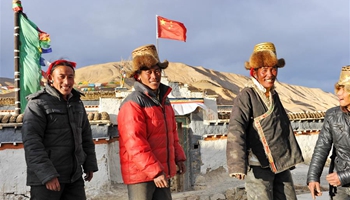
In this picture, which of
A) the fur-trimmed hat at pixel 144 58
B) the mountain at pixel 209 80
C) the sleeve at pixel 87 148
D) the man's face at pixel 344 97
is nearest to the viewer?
the man's face at pixel 344 97

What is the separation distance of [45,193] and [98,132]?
683cm

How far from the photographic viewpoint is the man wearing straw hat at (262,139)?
2729 millimetres

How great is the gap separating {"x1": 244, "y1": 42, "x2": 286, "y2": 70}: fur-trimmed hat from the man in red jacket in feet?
2.93

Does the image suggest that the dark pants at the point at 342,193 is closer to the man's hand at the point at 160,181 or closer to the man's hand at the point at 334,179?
the man's hand at the point at 334,179

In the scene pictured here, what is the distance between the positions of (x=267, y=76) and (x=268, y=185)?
1001mm

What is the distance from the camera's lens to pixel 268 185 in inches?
108

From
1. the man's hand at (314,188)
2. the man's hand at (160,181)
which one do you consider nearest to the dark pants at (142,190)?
the man's hand at (160,181)

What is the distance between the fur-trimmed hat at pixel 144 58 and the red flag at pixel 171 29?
10445mm

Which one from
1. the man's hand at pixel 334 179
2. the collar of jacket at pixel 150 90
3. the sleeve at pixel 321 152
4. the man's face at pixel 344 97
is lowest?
the man's hand at pixel 334 179

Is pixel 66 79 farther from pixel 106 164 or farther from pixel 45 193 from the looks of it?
pixel 106 164

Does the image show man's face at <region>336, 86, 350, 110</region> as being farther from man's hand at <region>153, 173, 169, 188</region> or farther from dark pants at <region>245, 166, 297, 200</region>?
man's hand at <region>153, 173, 169, 188</region>

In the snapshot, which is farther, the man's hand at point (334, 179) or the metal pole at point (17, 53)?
the metal pole at point (17, 53)

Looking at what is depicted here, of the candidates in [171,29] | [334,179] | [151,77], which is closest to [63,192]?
[151,77]

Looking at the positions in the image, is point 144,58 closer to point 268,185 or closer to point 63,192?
point 63,192
